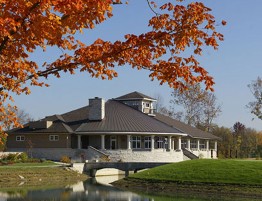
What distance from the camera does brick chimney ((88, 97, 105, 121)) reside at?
49.8m

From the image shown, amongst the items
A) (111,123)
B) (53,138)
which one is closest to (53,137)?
(53,138)

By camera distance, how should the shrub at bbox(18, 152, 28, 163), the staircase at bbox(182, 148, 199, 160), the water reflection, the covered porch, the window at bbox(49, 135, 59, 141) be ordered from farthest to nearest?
the staircase at bbox(182, 148, 199, 160), the window at bbox(49, 135, 59, 141), the covered porch, the shrub at bbox(18, 152, 28, 163), the water reflection

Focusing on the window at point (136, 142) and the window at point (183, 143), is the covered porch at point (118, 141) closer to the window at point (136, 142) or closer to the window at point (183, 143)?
the window at point (136, 142)

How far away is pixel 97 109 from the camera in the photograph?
5022cm

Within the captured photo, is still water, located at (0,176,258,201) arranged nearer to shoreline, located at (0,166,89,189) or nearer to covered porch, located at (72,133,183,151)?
shoreline, located at (0,166,89,189)

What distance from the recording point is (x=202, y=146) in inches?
2389

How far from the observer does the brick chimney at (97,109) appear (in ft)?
164

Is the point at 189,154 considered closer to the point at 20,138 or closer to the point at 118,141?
the point at 118,141

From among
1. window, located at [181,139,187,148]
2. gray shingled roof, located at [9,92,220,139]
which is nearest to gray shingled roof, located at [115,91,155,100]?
gray shingled roof, located at [9,92,220,139]

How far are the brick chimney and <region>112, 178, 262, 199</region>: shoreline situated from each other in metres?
18.8

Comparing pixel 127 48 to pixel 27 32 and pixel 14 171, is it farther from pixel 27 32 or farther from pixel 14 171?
pixel 14 171

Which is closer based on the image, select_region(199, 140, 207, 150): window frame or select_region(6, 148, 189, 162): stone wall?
select_region(6, 148, 189, 162): stone wall

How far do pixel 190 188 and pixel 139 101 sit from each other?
29.2 m

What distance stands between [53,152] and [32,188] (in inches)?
674
